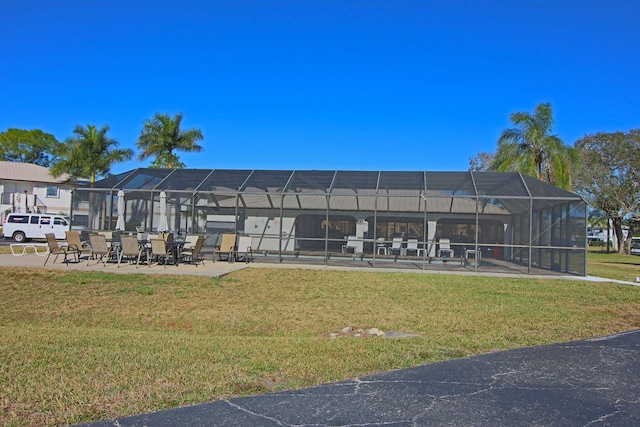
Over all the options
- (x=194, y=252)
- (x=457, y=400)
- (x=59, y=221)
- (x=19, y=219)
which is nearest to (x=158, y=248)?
(x=194, y=252)

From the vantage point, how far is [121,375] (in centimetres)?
460

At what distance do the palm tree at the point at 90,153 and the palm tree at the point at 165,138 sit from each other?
9.60 feet

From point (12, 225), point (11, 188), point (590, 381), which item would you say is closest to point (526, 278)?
point (590, 381)

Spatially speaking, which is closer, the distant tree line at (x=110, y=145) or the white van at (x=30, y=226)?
the white van at (x=30, y=226)

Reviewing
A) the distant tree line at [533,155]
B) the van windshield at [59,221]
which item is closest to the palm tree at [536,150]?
the distant tree line at [533,155]

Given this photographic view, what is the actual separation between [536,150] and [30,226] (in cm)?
2649

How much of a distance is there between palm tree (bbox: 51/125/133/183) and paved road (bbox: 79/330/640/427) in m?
35.0

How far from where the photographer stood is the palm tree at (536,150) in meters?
23.5

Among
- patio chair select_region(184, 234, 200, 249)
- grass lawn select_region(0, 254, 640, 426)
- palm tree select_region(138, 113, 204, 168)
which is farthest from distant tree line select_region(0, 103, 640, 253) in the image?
patio chair select_region(184, 234, 200, 249)

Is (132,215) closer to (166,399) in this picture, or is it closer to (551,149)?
(166,399)

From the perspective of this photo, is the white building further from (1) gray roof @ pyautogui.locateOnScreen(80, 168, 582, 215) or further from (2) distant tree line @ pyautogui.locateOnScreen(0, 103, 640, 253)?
(1) gray roof @ pyautogui.locateOnScreen(80, 168, 582, 215)

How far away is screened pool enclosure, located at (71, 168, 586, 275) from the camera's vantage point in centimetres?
1666

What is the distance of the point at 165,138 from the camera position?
33.7 m

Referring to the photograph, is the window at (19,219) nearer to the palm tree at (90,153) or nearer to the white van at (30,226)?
the white van at (30,226)
